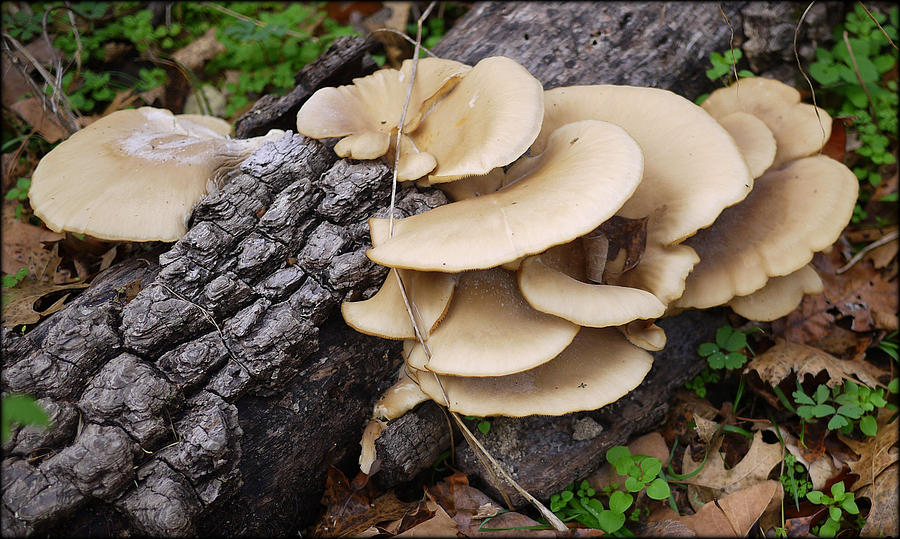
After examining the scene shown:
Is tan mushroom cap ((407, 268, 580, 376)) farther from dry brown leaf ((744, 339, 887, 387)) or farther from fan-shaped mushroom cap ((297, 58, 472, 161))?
dry brown leaf ((744, 339, 887, 387))

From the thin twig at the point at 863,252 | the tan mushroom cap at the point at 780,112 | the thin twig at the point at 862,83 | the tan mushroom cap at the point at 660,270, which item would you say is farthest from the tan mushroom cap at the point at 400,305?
the thin twig at the point at 862,83

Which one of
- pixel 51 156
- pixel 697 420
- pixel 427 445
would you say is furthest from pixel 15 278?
pixel 697 420

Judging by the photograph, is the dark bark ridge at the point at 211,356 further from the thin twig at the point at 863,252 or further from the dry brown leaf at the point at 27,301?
the thin twig at the point at 863,252

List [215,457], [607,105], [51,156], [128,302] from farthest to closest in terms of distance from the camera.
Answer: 1. [607,105]
2. [51,156]
3. [128,302]
4. [215,457]

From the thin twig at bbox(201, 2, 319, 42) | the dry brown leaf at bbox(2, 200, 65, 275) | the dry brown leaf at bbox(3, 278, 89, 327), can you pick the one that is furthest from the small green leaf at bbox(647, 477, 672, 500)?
the thin twig at bbox(201, 2, 319, 42)

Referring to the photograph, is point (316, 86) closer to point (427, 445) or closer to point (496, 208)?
point (496, 208)

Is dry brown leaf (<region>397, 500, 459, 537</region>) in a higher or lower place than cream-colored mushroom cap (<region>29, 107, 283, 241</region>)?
lower

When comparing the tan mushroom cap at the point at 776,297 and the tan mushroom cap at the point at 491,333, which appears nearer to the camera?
the tan mushroom cap at the point at 491,333
